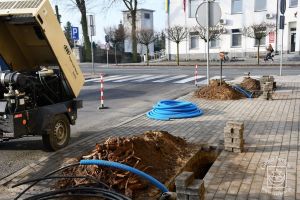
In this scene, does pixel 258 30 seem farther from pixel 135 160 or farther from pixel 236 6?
pixel 135 160

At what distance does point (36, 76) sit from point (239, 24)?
3822cm

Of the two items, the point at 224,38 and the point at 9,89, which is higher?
the point at 224,38

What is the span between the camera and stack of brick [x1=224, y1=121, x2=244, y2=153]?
21.4 ft

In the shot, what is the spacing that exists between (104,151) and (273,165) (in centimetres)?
267

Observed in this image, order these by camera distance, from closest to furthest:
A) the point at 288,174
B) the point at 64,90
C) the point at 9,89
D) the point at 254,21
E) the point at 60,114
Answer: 1. the point at 288,174
2. the point at 9,89
3. the point at 60,114
4. the point at 64,90
5. the point at 254,21

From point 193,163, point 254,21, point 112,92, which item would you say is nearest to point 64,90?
point 193,163

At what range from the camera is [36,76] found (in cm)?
773

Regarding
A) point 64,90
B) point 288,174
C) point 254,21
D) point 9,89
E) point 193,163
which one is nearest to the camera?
point 288,174

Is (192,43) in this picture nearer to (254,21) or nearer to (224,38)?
(224,38)

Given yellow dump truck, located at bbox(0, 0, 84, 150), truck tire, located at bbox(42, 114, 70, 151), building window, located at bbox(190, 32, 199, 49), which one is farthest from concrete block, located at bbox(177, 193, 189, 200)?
building window, located at bbox(190, 32, 199, 49)

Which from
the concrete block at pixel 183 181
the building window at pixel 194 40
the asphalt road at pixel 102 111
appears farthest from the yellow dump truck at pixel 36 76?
the building window at pixel 194 40

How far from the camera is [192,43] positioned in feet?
152

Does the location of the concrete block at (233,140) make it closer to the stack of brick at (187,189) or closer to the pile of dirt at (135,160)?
the pile of dirt at (135,160)

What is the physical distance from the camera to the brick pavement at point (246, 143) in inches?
198
